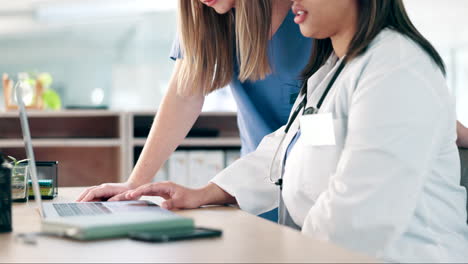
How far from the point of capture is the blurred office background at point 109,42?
5.97 m

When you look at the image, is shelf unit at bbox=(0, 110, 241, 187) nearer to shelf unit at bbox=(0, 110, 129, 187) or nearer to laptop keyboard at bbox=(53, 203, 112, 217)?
shelf unit at bbox=(0, 110, 129, 187)

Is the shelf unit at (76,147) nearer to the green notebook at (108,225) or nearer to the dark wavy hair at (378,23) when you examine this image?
the dark wavy hair at (378,23)

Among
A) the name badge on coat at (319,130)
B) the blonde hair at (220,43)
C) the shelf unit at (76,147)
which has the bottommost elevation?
the shelf unit at (76,147)

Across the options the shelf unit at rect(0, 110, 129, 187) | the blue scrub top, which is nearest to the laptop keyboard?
the blue scrub top

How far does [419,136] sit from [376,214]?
15 cm

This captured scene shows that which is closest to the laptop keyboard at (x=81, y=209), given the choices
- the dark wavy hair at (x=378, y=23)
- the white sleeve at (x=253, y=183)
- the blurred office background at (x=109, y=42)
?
the white sleeve at (x=253, y=183)

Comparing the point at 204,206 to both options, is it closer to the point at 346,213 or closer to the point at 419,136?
the point at 346,213

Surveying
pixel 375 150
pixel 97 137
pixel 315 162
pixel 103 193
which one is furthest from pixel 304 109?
pixel 97 137

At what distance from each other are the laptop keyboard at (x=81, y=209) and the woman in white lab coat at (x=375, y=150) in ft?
0.48

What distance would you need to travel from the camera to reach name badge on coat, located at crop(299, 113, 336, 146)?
3.76ft

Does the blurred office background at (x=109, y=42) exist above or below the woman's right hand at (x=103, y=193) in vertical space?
above

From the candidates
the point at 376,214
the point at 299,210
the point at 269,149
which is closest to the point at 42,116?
the point at 269,149

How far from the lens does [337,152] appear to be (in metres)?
1.14

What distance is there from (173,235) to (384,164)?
380 millimetres
